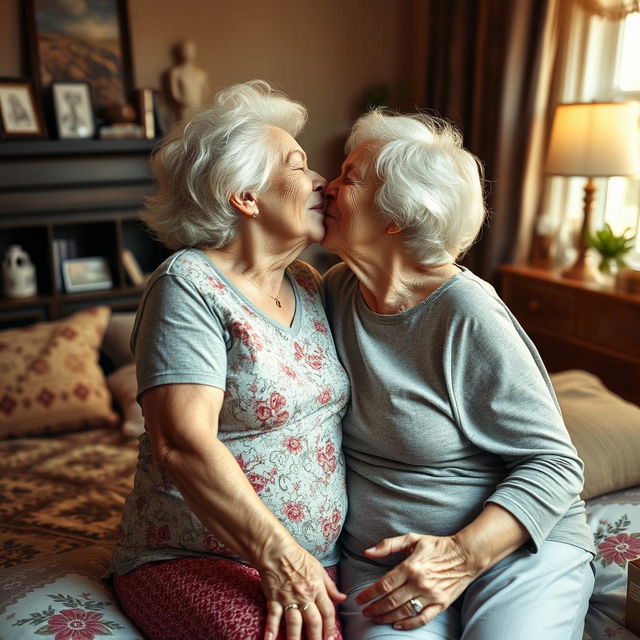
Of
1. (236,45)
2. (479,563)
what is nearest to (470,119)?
(236,45)

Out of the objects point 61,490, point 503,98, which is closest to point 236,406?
point 61,490

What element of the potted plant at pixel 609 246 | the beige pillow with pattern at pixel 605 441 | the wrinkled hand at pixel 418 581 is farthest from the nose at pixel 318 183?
the potted plant at pixel 609 246

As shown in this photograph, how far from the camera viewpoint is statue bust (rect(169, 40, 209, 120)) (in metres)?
3.78

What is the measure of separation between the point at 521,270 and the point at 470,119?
0.94 metres

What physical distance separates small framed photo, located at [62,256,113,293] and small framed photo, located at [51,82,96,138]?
0.59 metres

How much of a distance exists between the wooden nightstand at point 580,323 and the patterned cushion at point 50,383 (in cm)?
203

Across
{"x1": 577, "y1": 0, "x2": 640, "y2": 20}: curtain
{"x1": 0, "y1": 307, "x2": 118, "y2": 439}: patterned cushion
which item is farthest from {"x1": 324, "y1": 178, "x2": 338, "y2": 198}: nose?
{"x1": 577, "y1": 0, "x2": 640, "y2": 20}: curtain

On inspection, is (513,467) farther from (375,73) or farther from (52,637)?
(375,73)

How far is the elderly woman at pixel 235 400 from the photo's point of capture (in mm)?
1153

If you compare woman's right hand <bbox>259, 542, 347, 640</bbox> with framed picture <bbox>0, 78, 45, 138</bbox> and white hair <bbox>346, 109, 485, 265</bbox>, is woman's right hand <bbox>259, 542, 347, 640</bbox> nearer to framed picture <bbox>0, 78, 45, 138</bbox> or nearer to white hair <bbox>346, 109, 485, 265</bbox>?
white hair <bbox>346, 109, 485, 265</bbox>

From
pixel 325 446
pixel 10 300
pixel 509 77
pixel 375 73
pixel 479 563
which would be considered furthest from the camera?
pixel 375 73

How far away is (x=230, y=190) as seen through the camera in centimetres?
136

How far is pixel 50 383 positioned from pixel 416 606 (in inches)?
71.9

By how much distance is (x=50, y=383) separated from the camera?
260 centimetres
